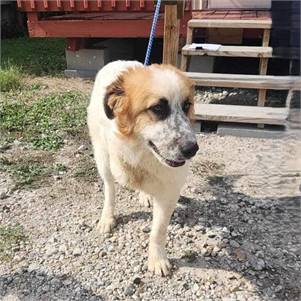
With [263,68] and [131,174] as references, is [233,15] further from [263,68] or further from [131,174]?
[131,174]

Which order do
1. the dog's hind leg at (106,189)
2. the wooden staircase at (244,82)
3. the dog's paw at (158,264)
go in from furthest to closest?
the wooden staircase at (244,82), the dog's hind leg at (106,189), the dog's paw at (158,264)

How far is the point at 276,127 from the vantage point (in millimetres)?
5250

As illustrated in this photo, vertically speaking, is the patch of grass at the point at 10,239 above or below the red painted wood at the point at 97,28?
below

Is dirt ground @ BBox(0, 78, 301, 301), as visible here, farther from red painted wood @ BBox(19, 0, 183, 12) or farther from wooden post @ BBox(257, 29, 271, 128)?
red painted wood @ BBox(19, 0, 183, 12)

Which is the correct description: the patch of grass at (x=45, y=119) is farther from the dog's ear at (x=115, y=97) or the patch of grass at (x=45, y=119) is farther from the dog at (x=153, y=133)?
the dog's ear at (x=115, y=97)

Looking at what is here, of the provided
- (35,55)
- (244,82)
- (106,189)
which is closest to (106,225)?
(106,189)

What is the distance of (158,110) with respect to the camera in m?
2.42

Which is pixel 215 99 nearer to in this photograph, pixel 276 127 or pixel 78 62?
pixel 276 127

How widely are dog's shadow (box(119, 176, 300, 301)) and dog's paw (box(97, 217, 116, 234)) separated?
0.12 meters

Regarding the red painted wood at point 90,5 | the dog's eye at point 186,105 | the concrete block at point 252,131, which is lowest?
the concrete block at point 252,131

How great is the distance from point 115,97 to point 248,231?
1603mm

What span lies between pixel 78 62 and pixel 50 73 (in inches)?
21.8

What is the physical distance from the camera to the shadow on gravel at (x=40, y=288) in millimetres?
2789

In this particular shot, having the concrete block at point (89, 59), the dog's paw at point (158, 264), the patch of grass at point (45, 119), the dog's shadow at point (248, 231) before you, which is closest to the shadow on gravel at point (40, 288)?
the dog's paw at point (158, 264)
